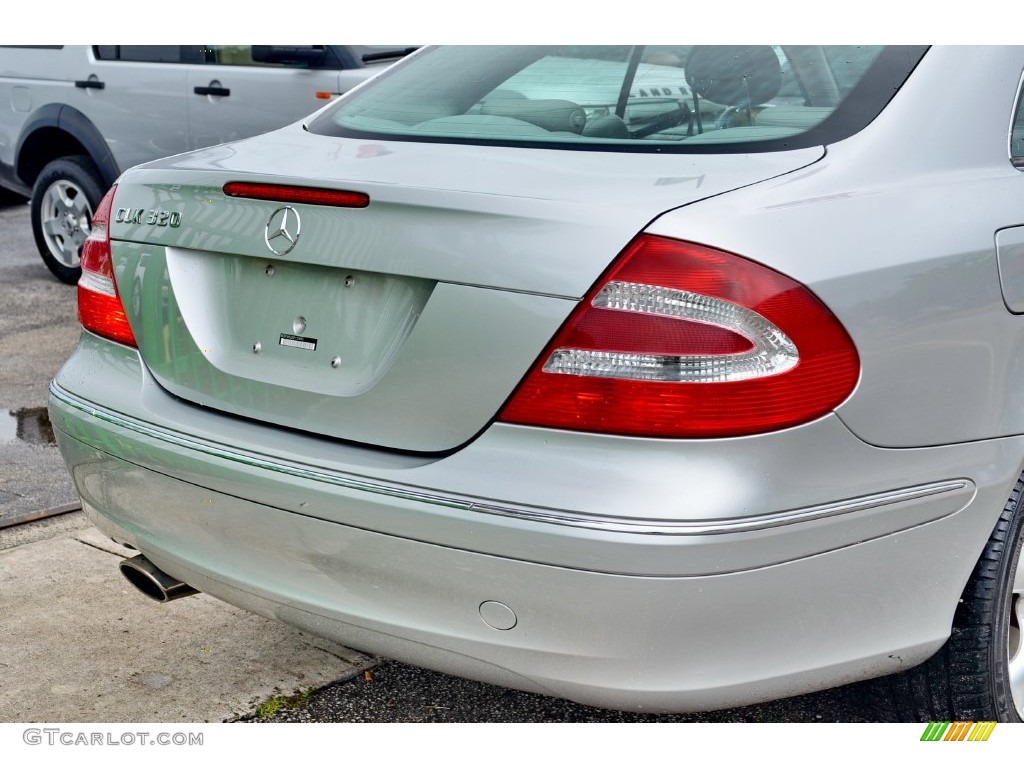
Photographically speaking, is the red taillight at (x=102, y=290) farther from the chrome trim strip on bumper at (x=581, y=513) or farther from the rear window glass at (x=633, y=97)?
the rear window glass at (x=633, y=97)

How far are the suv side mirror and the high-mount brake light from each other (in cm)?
374

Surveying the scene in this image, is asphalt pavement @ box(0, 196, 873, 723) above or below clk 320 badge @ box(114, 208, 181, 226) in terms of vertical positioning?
below

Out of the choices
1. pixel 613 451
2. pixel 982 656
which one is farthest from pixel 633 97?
pixel 982 656

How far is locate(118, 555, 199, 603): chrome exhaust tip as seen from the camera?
8.48 feet

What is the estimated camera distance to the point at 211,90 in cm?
632

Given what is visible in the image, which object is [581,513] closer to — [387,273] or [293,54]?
[387,273]

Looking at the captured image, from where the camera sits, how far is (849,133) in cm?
223

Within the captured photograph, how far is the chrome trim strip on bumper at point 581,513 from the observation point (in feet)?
6.19

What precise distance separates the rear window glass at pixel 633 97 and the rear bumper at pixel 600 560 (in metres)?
0.67

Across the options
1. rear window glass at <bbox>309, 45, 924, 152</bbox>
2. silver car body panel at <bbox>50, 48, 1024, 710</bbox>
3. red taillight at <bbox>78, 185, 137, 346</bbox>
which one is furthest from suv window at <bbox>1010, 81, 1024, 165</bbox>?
red taillight at <bbox>78, 185, 137, 346</bbox>

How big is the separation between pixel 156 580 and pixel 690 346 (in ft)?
4.25

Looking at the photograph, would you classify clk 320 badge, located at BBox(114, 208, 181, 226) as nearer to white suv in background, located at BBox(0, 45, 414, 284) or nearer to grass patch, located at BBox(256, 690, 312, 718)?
grass patch, located at BBox(256, 690, 312, 718)

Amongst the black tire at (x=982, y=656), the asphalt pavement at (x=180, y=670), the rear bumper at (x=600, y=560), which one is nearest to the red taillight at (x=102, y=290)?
the rear bumper at (x=600, y=560)

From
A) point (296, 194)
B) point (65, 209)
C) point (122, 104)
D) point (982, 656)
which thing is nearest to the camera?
point (296, 194)
